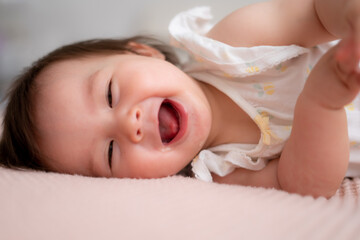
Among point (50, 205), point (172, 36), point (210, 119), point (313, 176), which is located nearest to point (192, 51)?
point (172, 36)

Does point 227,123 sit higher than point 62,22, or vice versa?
point 62,22

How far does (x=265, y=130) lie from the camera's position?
90cm

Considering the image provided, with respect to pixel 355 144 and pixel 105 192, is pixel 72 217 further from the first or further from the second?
pixel 355 144

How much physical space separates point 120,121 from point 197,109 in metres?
0.19

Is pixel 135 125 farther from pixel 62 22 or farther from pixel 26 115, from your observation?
pixel 62 22

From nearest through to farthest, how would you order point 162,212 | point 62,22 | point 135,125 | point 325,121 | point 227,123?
point 162,212 → point 325,121 → point 135,125 → point 227,123 → point 62,22

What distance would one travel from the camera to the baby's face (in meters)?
0.82

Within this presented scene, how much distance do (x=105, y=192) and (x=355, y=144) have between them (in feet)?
2.17

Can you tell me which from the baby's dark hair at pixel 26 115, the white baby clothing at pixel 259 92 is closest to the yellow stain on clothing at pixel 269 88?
the white baby clothing at pixel 259 92

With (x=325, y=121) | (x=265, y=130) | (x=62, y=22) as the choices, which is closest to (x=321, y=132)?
(x=325, y=121)

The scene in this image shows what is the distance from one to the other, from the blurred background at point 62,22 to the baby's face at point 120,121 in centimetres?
109

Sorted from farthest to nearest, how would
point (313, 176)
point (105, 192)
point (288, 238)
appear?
point (313, 176), point (105, 192), point (288, 238)

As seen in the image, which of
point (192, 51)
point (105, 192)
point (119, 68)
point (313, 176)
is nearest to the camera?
point (105, 192)

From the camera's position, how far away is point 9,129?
962 mm
